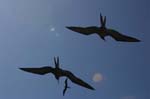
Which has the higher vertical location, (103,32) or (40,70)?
(103,32)

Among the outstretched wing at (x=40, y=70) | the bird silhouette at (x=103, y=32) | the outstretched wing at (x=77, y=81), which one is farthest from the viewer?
the outstretched wing at (x=77, y=81)

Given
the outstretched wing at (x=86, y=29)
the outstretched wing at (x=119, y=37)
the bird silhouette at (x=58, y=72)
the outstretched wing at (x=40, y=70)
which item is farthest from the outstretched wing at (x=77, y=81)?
the outstretched wing at (x=119, y=37)

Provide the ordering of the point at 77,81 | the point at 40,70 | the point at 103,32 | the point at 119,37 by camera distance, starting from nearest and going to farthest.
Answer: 1. the point at 103,32
2. the point at 40,70
3. the point at 119,37
4. the point at 77,81

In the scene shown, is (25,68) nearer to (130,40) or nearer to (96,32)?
(96,32)

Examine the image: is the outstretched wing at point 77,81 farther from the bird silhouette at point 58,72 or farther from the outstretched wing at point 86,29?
the outstretched wing at point 86,29

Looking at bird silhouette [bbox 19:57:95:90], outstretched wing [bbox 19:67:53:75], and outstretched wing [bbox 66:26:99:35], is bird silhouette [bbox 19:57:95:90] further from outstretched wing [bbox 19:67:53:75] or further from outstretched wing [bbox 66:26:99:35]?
outstretched wing [bbox 66:26:99:35]

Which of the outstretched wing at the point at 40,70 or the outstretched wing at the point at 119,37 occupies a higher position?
the outstretched wing at the point at 119,37

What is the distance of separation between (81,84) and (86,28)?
773 centimetres

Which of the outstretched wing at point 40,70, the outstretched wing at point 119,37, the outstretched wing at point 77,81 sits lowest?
the outstretched wing at point 77,81

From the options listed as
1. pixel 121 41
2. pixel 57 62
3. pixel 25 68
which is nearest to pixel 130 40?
pixel 121 41

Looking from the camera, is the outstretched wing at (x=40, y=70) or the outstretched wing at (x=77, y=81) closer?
the outstretched wing at (x=40, y=70)

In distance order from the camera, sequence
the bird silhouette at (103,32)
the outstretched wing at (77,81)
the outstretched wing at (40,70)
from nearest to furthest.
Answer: the bird silhouette at (103,32) < the outstretched wing at (40,70) < the outstretched wing at (77,81)

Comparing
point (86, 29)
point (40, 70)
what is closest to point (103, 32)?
point (86, 29)

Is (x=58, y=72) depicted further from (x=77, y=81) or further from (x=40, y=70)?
(x=77, y=81)
